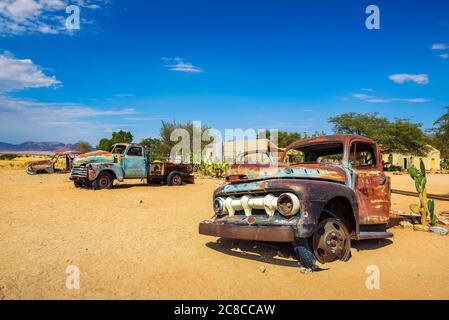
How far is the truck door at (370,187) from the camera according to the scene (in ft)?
A: 18.2

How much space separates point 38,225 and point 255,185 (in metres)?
4.90

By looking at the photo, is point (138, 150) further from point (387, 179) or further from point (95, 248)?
point (387, 179)

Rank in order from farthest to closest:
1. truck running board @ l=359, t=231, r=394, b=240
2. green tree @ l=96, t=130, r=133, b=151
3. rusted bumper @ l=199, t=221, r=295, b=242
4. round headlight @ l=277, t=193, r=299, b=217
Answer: green tree @ l=96, t=130, r=133, b=151, truck running board @ l=359, t=231, r=394, b=240, round headlight @ l=277, t=193, r=299, b=217, rusted bumper @ l=199, t=221, r=295, b=242

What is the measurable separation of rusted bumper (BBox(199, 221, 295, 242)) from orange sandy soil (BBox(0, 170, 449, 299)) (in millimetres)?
446

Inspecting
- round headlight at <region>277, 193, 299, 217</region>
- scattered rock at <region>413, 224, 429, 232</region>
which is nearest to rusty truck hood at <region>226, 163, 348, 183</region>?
round headlight at <region>277, 193, 299, 217</region>

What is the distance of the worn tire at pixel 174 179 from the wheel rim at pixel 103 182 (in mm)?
3345

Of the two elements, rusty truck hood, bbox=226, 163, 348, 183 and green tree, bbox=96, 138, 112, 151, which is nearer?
rusty truck hood, bbox=226, 163, 348, 183

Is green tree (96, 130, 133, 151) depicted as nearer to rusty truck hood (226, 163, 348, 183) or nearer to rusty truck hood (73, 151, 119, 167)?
rusty truck hood (73, 151, 119, 167)

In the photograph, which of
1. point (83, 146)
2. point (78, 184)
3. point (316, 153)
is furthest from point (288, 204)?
point (83, 146)

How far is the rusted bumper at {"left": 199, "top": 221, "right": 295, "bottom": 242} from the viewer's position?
408 cm

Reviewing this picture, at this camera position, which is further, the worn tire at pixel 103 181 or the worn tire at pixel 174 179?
the worn tire at pixel 174 179

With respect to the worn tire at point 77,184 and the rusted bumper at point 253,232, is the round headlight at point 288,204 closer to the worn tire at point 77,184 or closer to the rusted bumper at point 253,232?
the rusted bumper at point 253,232

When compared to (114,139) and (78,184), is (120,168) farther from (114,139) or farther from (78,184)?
(114,139)

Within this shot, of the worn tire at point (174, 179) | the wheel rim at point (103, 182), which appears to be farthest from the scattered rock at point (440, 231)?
the worn tire at point (174, 179)
